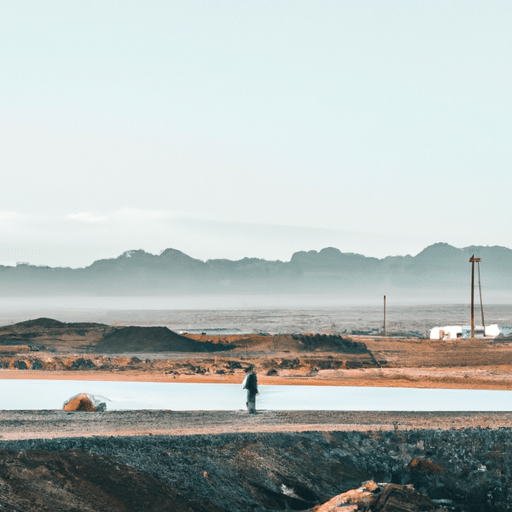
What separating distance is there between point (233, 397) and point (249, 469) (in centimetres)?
934

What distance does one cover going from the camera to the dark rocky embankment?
41.5 ft

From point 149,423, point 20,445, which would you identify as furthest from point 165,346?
point 20,445

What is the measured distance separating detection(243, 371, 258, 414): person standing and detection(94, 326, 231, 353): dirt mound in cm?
2435

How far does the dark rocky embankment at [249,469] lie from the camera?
41.5ft

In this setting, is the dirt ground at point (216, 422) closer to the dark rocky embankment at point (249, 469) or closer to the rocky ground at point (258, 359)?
the dark rocky embankment at point (249, 469)

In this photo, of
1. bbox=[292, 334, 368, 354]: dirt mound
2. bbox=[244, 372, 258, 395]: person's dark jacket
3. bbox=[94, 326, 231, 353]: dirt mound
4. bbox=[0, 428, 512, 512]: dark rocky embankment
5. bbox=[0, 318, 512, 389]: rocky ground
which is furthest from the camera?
bbox=[94, 326, 231, 353]: dirt mound

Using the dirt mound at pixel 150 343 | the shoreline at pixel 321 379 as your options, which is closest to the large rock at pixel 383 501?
the shoreline at pixel 321 379

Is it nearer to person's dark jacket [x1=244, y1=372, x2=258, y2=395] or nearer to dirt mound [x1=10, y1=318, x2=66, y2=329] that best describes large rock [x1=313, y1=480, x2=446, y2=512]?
person's dark jacket [x1=244, y1=372, x2=258, y2=395]

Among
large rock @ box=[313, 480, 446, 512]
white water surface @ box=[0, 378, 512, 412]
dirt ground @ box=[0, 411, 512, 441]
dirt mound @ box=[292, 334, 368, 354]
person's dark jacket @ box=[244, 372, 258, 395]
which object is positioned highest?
person's dark jacket @ box=[244, 372, 258, 395]

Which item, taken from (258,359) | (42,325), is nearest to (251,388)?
(258,359)

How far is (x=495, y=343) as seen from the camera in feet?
146

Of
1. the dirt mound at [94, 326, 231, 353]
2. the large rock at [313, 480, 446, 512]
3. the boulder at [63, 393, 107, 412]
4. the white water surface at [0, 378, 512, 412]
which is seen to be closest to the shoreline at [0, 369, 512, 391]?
the white water surface at [0, 378, 512, 412]

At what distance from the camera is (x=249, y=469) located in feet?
47.1

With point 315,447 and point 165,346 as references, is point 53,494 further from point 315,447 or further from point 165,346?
point 165,346
